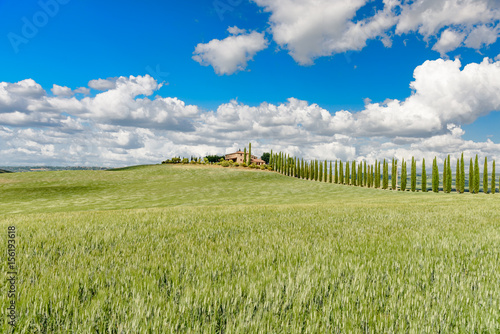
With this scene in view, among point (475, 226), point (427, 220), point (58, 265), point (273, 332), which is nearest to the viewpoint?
point (273, 332)

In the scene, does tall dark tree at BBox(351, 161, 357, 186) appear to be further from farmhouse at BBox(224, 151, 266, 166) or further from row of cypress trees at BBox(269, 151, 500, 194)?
farmhouse at BBox(224, 151, 266, 166)

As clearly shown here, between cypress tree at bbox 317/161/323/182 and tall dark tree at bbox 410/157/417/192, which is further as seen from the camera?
cypress tree at bbox 317/161/323/182

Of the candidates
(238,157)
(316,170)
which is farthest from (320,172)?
(238,157)

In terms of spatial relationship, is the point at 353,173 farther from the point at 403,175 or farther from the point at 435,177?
the point at 435,177

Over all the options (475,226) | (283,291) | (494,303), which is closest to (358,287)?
(283,291)

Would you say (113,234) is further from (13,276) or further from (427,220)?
(427,220)

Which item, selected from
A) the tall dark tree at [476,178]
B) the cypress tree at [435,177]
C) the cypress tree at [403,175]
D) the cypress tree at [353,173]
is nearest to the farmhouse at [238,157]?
the cypress tree at [353,173]

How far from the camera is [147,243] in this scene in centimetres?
529

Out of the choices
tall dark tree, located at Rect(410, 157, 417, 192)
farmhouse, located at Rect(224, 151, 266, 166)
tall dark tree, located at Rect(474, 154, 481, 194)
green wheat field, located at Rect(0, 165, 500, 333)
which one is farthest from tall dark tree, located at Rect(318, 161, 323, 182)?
green wheat field, located at Rect(0, 165, 500, 333)

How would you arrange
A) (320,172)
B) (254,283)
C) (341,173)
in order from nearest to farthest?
(254,283), (341,173), (320,172)

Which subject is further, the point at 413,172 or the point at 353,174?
the point at 353,174

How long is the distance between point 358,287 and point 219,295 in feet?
5.40

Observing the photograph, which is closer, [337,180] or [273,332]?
[273,332]

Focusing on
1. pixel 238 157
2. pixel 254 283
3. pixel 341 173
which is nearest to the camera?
pixel 254 283
